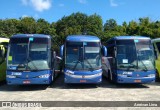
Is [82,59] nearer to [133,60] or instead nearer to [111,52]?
[111,52]

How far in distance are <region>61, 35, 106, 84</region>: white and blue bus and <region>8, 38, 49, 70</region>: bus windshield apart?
1304 millimetres

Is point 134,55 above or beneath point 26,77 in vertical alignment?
above

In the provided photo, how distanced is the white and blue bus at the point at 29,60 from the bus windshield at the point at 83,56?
1124 mm

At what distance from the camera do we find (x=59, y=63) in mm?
23250

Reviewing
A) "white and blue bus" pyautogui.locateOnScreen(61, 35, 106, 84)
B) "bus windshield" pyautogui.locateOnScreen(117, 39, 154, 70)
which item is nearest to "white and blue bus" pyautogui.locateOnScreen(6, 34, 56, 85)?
"white and blue bus" pyautogui.locateOnScreen(61, 35, 106, 84)

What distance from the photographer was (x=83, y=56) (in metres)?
17.9

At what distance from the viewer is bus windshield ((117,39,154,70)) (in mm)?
17922

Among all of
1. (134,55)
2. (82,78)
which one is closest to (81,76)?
(82,78)

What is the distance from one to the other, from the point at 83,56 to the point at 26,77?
325 cm

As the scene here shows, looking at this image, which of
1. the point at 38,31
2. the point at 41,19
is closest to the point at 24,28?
the point at 38,31

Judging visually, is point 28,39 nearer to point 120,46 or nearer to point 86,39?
point 86,39

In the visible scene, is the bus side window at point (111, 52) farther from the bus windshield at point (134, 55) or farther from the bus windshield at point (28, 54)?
the bus windshield at point (28, 54)

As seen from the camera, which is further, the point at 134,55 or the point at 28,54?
the point at 134,55

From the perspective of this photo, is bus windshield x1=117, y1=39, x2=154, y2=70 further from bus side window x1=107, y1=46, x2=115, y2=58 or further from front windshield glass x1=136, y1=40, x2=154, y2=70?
bus side window x1=107, y1=46, x2=115, y2=58
